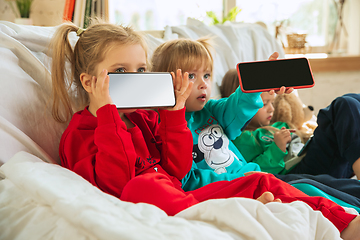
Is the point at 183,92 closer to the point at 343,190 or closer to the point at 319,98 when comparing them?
the point at 343,190

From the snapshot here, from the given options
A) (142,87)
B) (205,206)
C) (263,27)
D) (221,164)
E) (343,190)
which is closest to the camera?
(205,206)

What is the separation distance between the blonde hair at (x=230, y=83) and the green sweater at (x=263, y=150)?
0.18m

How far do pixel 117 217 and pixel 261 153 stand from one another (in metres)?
0.87

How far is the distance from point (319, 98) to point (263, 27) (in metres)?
1.08

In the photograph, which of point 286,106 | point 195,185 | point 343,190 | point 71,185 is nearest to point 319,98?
point 286,106

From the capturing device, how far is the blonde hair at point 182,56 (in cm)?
92

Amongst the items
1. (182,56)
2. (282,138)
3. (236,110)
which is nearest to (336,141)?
(282,138)

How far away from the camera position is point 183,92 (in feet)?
2.33

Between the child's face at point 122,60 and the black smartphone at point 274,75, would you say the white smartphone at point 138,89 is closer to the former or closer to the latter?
the child's face at point 122,60

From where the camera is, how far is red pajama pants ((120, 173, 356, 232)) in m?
0.52

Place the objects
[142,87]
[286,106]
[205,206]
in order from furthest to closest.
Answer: [286,106], [142,87], [205,206]

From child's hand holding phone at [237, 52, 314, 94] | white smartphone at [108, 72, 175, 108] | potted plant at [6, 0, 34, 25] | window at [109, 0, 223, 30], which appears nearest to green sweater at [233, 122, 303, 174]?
child's hand holding phone at [237, 52, 314, 94]

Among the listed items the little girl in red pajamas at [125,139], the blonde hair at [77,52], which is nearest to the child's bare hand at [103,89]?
the little girl in red pajamas at [125,139]

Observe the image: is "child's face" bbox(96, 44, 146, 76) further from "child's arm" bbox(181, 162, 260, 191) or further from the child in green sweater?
"child's arm" bbox(181, 162, 260, 191)
